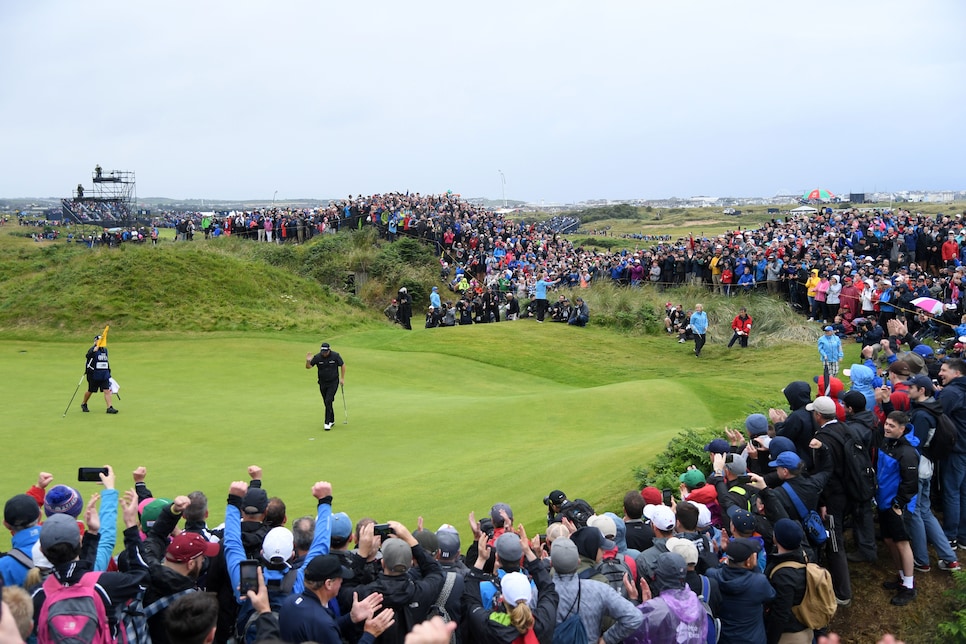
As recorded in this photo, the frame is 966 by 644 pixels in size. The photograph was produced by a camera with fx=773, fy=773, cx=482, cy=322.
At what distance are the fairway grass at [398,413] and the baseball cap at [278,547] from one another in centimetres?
410

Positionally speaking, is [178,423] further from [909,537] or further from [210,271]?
[210,271]

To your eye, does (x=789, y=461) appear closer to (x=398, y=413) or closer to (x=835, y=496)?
(x=835, y=496)

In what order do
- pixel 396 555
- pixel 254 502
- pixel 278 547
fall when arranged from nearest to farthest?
pixel 396 555 → pixel 278 547 → pixel 254 502

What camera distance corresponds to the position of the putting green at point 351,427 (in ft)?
38.2

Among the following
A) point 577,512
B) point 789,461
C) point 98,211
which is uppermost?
point 98,211

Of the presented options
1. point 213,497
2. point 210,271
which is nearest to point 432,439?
point 213,497

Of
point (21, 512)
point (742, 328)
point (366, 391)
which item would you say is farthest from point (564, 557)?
point (742, 328)

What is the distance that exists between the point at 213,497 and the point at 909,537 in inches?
351

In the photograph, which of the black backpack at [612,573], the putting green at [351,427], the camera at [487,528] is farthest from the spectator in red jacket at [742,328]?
the black backpack at [612,573]

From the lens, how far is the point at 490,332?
2948cm

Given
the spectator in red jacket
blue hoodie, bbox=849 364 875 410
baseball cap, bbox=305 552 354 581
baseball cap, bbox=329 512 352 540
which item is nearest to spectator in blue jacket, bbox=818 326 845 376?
the spectator in red jacket

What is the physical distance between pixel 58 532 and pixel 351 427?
36.6ft

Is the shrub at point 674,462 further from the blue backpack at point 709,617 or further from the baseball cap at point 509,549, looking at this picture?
the baseball cap at point 509,549

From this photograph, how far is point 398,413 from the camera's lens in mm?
17766
